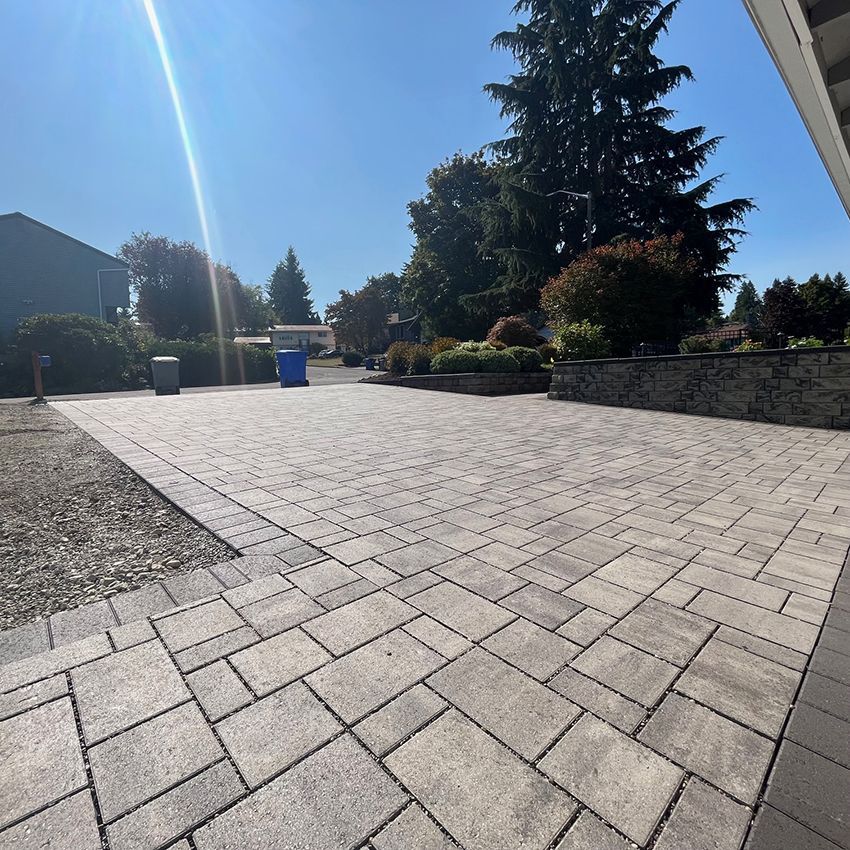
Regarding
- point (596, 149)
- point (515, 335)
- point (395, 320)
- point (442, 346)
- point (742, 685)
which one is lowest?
point (742, 685)

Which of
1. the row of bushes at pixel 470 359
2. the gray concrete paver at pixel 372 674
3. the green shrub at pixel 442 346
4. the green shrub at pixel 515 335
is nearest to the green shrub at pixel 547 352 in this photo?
the row of bushes at pixel 470 359

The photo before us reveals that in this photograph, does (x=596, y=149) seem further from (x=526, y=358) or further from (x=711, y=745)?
(x=711, y=745)

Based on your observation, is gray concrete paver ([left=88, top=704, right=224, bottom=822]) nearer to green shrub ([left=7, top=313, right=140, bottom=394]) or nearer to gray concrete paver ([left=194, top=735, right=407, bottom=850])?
gray concrete paver ([left=194, top=735, right=407, bottom=850])

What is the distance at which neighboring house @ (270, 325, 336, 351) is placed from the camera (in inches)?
2768

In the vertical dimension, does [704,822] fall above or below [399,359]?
below

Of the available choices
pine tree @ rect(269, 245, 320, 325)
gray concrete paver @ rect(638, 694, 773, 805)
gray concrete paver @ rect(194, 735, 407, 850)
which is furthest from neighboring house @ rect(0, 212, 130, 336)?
pine tree @ rect(269, 245, 320, 325)

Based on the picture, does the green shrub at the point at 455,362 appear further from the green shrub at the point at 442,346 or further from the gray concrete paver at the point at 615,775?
the gray concrete paver at the point at 615,775

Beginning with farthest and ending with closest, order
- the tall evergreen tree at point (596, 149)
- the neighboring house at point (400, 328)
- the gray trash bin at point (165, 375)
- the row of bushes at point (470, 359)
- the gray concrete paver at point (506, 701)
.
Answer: the neighboring house at point (400, 328) → the tall evergreen tree at point (596, 149) → the gray trash bin at point (165, 375) → the row of bushes at point (470, 359) → the gray concrete paver at point (506, 701)

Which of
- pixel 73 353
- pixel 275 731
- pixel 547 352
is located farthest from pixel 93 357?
pixel 275 731

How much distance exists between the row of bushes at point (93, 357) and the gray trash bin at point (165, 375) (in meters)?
4.49

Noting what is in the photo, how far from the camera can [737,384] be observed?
8164 millimetres

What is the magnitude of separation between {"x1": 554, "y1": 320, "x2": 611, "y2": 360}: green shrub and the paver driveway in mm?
7850

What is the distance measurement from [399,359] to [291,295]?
246ft

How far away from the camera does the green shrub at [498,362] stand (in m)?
→ 13.2
